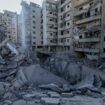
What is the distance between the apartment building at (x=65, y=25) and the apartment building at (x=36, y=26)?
25.7ft

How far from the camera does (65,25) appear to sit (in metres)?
42.2

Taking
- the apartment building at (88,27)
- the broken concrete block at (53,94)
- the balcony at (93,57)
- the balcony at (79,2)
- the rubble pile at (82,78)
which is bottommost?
the broken concrete block at (53,94)

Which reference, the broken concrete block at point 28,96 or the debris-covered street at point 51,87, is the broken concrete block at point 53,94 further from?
the broken concrete block at point 28,96

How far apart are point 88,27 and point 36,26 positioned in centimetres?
2211

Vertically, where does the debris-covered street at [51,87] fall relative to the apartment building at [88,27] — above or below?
below

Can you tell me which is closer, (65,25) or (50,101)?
(50,101)

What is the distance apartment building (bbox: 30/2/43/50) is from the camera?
2025 inches

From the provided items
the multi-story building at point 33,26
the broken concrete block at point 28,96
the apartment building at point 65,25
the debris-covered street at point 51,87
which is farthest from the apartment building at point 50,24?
the broken concrete block at point 28,96

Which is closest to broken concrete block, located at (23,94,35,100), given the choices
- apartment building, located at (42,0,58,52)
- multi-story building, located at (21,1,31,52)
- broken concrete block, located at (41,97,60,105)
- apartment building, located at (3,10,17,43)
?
broken concrete block, located at (41,97,60,105)

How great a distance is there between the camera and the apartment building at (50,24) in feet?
152

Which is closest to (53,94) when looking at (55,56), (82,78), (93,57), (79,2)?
(82,78)

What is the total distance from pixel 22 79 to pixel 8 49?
38.8 ft

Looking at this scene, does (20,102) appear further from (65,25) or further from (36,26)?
(36,26)

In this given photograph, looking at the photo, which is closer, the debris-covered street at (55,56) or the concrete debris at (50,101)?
the concrete debris at (50,101)
